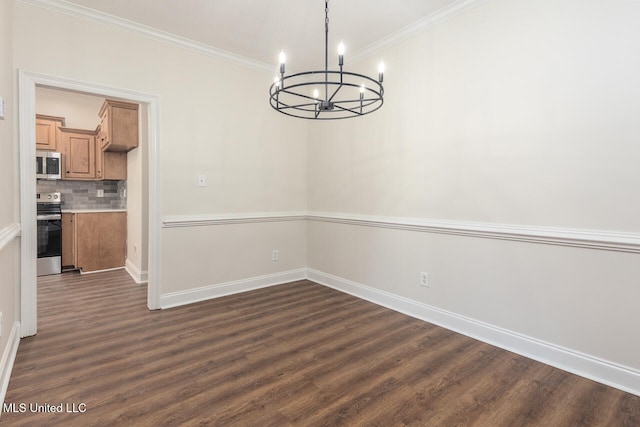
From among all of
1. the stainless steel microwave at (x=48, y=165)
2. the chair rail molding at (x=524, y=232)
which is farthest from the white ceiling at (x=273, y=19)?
the stainless steel microwave at (x=48, y=165)

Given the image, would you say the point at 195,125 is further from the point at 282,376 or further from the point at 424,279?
the point at 424,279

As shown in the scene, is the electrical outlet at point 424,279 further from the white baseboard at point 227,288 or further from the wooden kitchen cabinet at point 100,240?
the wooden kitchen cabinet at point 100,240

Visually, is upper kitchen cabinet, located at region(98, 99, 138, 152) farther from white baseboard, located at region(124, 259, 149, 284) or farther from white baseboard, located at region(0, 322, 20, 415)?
white baseboard, located at region(0, 322, 20, 415)

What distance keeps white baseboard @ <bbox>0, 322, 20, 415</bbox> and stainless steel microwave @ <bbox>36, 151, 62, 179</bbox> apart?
3.12 meters

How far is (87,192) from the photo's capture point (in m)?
5.34

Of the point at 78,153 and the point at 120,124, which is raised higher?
the point at 120,124

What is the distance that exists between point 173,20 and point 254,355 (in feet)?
9.50

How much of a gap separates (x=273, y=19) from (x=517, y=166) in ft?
7.64

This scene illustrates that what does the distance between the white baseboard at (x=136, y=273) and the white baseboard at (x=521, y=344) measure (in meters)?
2.75

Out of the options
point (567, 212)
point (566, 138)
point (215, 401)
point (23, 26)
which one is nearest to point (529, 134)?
point (566, 138)

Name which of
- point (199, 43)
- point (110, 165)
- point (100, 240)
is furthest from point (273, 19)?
point (100, 240)

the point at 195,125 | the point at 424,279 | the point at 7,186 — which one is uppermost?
the point at 195,125

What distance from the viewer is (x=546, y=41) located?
7.19 ft

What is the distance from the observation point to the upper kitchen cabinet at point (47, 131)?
475 cm
